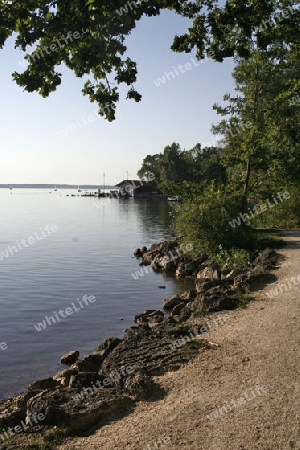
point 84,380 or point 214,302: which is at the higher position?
point 214,302

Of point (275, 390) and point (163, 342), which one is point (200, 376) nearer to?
point (275, 390)

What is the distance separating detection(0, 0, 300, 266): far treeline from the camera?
Answer: 8.15 m

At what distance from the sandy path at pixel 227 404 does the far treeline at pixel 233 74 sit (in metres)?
5.34

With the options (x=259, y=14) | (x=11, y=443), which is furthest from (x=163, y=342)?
(x=259, y=14)

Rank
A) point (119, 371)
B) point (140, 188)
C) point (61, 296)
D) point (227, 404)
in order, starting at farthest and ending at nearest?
1. point (140, 188)
2. point (61, 296)
3. point (119, 371)
4. point (227, 404)

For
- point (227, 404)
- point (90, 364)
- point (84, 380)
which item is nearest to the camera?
point (227, 404)

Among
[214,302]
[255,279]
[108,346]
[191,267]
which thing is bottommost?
[191,267]

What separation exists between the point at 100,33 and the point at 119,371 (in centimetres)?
629

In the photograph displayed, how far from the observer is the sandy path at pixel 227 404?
248 inches

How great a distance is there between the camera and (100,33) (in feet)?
28.0

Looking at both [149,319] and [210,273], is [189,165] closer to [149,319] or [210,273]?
[210,273]

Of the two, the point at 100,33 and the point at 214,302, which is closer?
the point at 100,33

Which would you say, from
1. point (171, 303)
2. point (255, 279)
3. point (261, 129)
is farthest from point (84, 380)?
point (261, 129)

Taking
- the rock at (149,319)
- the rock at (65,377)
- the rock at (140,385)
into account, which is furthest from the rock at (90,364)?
the rock at (149,319)
